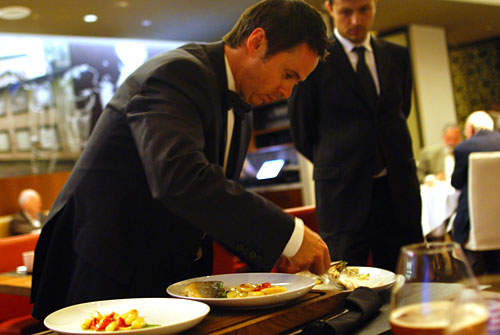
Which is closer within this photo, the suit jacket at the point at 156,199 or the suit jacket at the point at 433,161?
the suit jacket at the point at 156,199

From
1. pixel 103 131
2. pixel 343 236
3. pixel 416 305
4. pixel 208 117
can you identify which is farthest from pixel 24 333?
pixel 416 305

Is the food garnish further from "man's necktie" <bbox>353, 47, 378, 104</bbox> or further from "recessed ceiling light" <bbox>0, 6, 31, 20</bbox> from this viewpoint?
"recessed ceiling light" <bbox>0, 6, 31, 20</bbox>

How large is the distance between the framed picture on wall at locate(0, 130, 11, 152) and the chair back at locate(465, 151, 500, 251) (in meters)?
5.61

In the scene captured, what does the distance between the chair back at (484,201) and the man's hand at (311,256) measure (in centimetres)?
334

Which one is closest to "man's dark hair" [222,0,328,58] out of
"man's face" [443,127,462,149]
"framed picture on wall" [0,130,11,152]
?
"man's face" [443,127,462,149]

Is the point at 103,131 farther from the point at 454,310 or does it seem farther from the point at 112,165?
the point at 454,310

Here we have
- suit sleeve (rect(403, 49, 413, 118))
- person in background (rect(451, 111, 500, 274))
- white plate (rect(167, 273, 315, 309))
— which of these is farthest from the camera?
person in background (rect(451, 111, 500, 274))

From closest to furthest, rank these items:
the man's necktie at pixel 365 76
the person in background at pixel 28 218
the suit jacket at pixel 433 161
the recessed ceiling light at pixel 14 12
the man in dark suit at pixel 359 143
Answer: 1. the man in dark suit at pixel 359 143
2. the man's necktie at pixel 365 76
3. the person in background at pixel 28 218
4. the recessed ceiling light at pixel 14 12
5. the suit jacket at pixel 433 161

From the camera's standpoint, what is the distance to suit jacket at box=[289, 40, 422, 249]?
6.91 ft

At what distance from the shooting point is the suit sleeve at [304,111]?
7.48 feet

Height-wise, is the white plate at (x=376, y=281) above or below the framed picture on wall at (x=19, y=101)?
below

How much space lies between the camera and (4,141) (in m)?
7.37

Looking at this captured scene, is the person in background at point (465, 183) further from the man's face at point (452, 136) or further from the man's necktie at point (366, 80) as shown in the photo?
the man's face at point (452, 136)

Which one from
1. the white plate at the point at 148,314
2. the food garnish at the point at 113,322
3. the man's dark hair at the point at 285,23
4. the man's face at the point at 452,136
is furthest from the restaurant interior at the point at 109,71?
the food garnish at the point at 113,322
